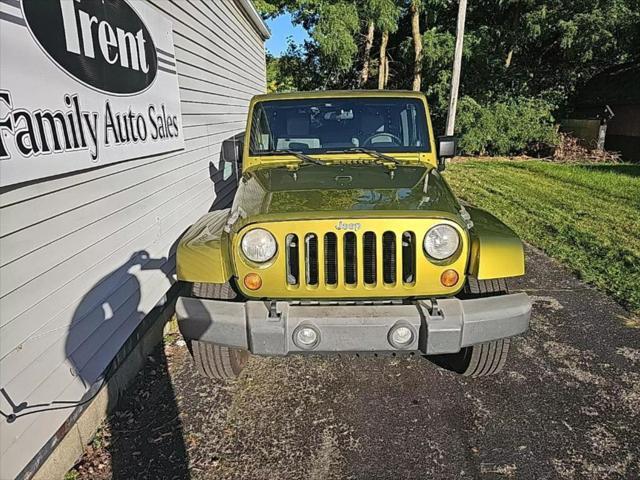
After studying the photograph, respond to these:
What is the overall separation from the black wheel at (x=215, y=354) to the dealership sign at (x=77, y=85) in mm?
1064

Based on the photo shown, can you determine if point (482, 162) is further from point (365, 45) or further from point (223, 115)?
point (223, 115)

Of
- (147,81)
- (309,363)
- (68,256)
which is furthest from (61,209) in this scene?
(309,363)

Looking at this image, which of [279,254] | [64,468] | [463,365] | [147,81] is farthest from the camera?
[147,81]

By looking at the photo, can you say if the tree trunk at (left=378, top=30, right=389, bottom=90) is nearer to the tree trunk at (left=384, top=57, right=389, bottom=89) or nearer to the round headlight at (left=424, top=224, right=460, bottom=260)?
the tree trunk at (left=384, top=57, right=389, bottom=89)

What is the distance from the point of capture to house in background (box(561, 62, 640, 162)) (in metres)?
16.8

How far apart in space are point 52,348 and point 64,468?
632mm

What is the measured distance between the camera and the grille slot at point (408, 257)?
104 inches

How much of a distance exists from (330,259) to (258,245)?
1.38 feet

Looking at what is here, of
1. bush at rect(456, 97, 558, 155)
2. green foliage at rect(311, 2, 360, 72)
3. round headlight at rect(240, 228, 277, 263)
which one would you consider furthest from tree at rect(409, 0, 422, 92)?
round headlight at rect(240, 228, 277, 263)

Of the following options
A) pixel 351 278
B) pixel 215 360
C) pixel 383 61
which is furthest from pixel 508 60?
pixel 215 360

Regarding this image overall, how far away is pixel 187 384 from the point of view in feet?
10.7

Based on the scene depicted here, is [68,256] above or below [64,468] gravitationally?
above

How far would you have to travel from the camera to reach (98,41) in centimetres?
309

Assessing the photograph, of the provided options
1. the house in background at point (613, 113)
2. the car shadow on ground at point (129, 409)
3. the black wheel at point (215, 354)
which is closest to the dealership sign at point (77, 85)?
the car shadow on ground at point (129, 409)
